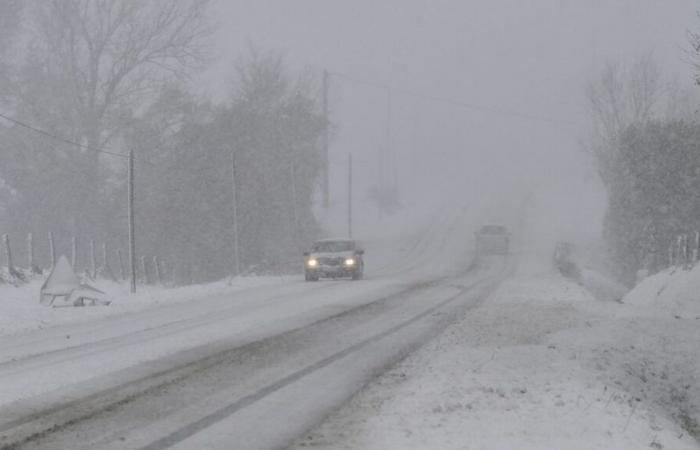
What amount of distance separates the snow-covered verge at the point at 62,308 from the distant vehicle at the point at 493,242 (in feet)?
89.8

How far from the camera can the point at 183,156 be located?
5438cm

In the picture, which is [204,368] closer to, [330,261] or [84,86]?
[330,261]

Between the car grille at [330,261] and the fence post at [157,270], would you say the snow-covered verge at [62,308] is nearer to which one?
the car grille at [330,261]

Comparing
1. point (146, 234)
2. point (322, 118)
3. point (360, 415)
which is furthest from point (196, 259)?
point (360, 415)

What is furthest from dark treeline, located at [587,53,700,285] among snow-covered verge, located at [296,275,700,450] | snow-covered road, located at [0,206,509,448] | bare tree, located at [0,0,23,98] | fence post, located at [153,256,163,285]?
bare tree, located at [0,0,23,98]

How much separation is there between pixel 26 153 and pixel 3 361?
46.1 meters

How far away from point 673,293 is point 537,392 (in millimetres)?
15767

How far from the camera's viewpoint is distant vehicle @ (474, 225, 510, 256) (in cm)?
5631

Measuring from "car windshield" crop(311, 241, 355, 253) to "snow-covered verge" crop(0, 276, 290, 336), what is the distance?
424cm

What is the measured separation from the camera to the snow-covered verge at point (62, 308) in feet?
63.1

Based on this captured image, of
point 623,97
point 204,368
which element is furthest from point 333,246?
point 623,97

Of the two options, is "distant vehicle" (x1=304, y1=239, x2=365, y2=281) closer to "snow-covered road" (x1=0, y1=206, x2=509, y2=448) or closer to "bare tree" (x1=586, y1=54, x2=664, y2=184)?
"snow-covered road" (x1=0, y1=206, x2=509, y2=448)

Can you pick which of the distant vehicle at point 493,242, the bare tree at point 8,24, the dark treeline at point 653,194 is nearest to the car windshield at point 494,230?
the distant vehicle at point 493,242

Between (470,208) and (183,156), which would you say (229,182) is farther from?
(470,208)
